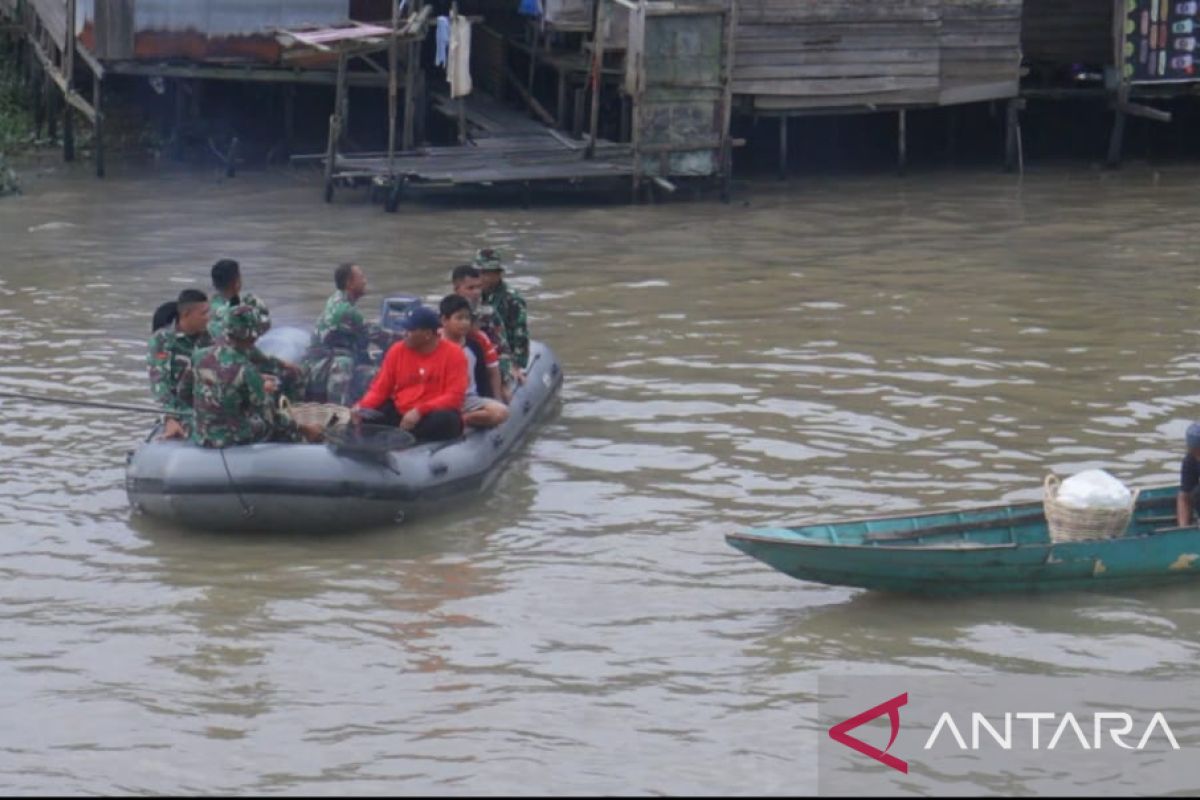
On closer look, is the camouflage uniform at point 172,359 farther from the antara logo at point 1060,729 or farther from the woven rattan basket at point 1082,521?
the antara logo at point 1060,729

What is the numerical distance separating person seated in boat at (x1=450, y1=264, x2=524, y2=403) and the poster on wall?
14.8 meters

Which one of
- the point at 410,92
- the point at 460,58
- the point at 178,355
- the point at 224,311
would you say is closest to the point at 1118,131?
the point at 460,58

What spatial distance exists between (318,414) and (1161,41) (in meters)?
17.1

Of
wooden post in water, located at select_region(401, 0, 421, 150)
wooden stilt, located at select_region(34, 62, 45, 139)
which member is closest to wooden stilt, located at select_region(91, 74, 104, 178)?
wooden stilt, located at select_region(34, 62, 45, 139)

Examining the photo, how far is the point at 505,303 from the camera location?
13945 mm

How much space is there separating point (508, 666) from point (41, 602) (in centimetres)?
270

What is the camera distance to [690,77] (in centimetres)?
2367

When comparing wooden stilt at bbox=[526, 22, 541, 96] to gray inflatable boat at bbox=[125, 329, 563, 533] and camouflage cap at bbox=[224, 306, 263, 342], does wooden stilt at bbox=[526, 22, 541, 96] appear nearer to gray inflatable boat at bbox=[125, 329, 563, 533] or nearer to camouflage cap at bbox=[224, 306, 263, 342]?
gray inflatable boat at bbox=[125, 329, 563, 533]

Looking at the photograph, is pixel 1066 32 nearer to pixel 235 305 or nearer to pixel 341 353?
pixel 341 353

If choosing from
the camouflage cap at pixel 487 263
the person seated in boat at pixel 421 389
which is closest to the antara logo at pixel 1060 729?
the person seated in boat at pixel 421 389

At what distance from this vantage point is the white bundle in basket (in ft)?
33.6

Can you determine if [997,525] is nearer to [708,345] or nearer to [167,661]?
[167,661]

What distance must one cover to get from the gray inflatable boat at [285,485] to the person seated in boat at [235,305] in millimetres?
764

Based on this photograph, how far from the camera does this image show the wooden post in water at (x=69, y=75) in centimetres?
2625
